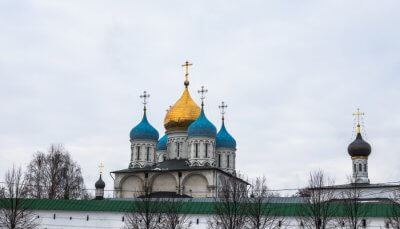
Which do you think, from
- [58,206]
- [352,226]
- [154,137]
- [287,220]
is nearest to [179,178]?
[154,137]

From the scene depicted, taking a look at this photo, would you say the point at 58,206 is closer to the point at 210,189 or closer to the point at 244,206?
the point at 244,206

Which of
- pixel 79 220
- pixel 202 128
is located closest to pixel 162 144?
pixel 202 128

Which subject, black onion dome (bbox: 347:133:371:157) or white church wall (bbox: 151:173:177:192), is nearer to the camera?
black onion dome (bbox: 347:133:371:157)

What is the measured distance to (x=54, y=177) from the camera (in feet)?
145

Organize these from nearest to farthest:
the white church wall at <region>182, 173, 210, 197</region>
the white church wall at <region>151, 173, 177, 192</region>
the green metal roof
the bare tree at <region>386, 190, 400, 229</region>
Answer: the bare tree at <region>386, 190, 400, 229</region> → the green metal roof → the white church wall at <region>182, 173, 210, 197</region> → the white church wall at <region>151, 173, 177, 192</region>

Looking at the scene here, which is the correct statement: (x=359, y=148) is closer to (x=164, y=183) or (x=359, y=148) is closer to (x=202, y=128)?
(x=202, y=128)

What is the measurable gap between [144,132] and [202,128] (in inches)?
203

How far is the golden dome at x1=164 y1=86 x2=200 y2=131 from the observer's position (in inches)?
1809

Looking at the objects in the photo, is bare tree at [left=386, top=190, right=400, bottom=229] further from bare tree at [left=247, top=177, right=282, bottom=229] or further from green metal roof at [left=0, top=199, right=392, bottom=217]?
bare tree at [left=247, top=177, right=282, bottom=229]

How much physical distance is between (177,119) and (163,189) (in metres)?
6.18

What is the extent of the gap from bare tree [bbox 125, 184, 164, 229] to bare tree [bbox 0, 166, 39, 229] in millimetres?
4662

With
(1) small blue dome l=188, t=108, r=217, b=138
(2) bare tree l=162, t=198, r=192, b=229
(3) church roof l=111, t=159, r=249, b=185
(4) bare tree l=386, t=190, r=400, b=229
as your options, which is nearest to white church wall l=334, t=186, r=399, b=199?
(3) church roof l=111, t=159, r=249, b=185

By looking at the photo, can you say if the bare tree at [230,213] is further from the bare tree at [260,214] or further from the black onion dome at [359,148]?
the black onion dome at [359,148]

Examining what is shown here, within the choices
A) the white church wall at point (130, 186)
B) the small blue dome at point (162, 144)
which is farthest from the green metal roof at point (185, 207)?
the small blue dome at point (162, 144)
